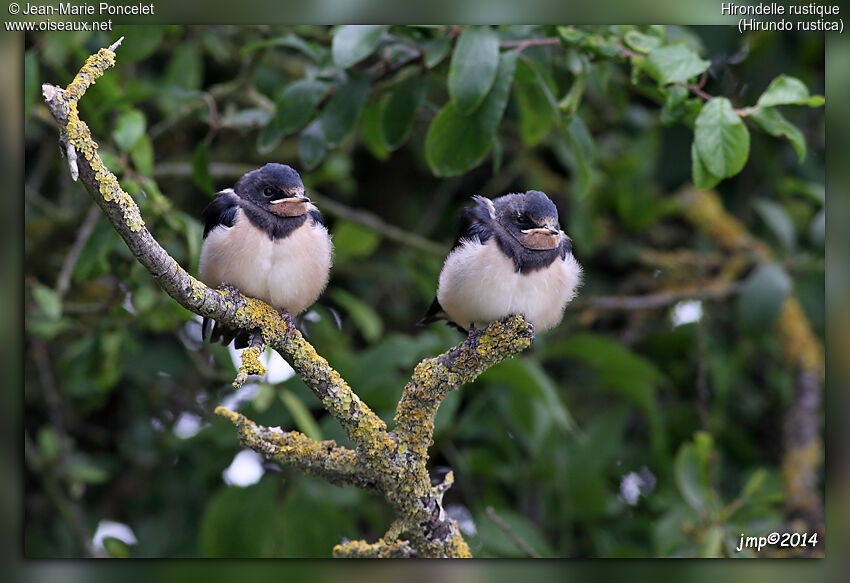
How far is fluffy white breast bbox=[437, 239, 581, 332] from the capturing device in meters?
1.85

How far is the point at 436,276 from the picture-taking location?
3.13m

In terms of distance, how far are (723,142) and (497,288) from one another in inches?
23.7

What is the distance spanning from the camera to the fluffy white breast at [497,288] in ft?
6.08

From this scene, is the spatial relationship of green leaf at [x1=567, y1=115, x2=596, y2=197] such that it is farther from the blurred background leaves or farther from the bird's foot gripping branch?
the bird's foot gripping branch

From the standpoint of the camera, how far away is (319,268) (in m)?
1.95

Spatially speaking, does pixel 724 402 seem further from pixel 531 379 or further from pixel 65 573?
pixel 65 573

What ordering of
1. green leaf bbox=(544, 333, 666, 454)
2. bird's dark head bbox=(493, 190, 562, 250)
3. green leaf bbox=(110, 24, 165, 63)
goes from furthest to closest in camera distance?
green leaf bbox=(544, 333, 666, 454), green leaf bbox=(110, 24, 165, 63), bird's dark head bbox=(493, 190, 562, 250)

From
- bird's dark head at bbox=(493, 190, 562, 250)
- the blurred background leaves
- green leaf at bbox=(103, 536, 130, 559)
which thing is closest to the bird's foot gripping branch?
bird's dark head at bbox=(493, 190, 562, 250)

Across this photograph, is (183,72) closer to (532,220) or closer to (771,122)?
(532,220)

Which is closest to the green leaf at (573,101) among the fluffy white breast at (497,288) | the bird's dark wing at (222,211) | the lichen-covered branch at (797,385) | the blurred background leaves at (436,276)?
the blurred background leaves at (436,276)

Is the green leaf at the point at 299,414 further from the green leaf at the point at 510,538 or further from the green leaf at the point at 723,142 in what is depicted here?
the green leaf at the point at 723,142

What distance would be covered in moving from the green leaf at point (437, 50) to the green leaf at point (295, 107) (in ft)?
1.06

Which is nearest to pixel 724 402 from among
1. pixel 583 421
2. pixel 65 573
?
pixel 583 421

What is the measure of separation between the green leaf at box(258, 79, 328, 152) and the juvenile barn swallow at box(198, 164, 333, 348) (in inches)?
16.1
